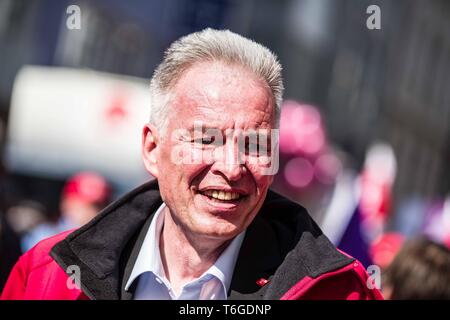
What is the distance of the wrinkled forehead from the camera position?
250 cm

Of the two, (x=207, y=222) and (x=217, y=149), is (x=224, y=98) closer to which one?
(x=217, y=149)

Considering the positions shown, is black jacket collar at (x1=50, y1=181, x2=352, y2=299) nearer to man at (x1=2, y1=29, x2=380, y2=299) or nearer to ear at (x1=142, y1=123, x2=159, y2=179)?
man at (x1=2, y1=29, x2=380, y2=299)

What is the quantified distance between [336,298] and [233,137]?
525 millimetres

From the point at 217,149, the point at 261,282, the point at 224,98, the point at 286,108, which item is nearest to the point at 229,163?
the point at 217,149

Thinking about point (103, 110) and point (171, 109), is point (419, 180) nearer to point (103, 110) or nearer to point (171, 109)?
point (103, 110)

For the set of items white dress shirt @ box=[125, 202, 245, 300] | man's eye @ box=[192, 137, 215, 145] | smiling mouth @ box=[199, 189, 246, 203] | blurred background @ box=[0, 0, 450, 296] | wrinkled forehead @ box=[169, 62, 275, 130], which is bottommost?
blurred background @ box=[0, 0, 450, 296]

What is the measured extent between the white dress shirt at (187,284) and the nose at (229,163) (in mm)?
310

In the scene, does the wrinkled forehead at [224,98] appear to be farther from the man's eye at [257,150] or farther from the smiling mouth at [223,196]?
the smiling mouth at [223,196]

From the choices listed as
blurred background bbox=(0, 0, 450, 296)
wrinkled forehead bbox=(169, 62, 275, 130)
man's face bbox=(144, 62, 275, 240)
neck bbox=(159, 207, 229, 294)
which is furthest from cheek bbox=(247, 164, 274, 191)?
blurred background bbox=(0, 0, 450, 296)

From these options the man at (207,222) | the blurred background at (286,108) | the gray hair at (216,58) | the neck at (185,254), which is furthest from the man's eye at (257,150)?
the blurred background at (286,108)

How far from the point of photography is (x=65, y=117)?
1547 centimetres

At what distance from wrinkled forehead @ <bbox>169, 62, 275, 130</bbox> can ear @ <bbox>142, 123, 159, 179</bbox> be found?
0.12 meters

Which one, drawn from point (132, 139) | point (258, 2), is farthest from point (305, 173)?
point (258, 2)

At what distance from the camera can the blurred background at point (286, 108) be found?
22.9 ft
